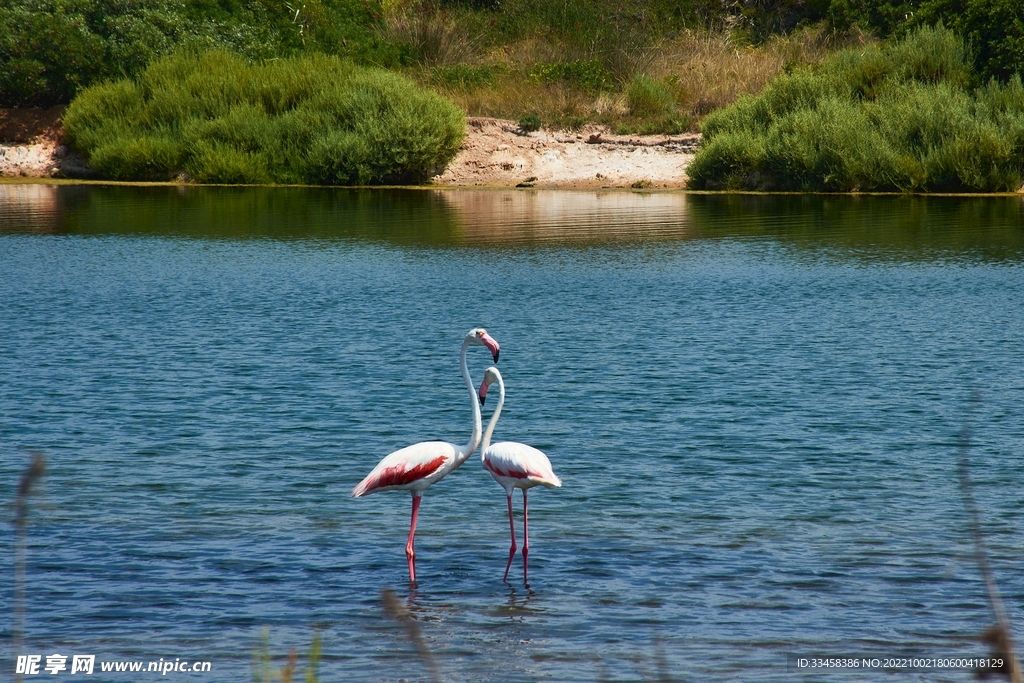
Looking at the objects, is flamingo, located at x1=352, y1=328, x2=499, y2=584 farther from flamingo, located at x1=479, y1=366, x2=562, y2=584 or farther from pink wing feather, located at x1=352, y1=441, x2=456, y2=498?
flamingo, located at x1=479, y1=366, x2=562, y2=584

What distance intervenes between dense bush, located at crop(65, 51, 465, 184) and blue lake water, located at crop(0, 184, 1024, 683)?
37.1ft

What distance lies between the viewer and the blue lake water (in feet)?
20.4

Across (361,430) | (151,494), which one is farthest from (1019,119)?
(151,494)

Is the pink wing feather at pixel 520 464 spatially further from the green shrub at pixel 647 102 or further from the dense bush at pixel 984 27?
the green shrub at pixel 647 102

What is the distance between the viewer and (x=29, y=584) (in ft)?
22.0

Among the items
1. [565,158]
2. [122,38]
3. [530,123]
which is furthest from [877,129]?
[122,38]

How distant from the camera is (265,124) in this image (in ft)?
109

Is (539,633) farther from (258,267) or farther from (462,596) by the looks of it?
(258,267)

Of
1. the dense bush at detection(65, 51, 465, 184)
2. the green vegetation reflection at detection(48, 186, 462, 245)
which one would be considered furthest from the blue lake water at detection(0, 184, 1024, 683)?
the dense bush at detection(65, 51, 465, 184)

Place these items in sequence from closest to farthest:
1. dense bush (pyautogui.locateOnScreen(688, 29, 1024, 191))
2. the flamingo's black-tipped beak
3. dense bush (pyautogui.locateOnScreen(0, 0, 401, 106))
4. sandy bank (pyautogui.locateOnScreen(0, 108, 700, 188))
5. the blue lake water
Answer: the blue lake water, the flamingo's black-tipped beak, dense bush (pyautogui.locateOnScreen(688, 29, 1024, 191)), sandy bank (pyautogui.locateOnScreen(0, 108, 700, 188)), dense bush (pyautogui.locateOnScreen(0, 0, 401, 106))

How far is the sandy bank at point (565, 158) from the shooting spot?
31.6m

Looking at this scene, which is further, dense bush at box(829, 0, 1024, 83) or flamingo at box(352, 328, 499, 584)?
dense bush at box(829, 0, 1024, 83)

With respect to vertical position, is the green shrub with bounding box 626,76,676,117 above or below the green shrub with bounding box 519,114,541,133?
above

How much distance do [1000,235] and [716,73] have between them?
49.2 ft
